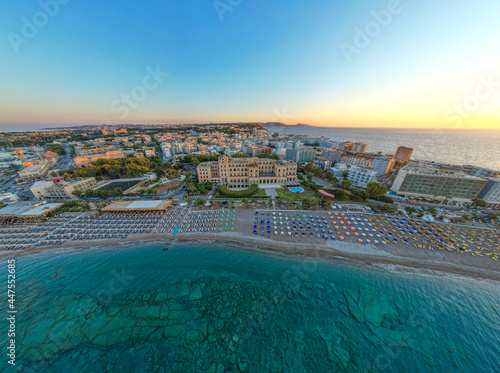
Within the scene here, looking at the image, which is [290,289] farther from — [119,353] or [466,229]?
[466,229]

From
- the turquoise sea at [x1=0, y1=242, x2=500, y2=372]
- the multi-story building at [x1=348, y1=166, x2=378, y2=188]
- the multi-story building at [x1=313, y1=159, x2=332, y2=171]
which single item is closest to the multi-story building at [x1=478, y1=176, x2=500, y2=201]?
the multi-story building at [x1=348, y1=166, x2=378, y2=188]

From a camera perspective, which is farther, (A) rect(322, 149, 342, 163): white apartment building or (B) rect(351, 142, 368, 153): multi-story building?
(B) rect(351, 142, 368, 153): multi-story building

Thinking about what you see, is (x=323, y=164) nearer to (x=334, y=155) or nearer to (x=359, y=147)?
(x=334, y=155)

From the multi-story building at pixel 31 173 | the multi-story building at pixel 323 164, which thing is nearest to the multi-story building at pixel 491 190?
the multi-story building at pixel 323 164

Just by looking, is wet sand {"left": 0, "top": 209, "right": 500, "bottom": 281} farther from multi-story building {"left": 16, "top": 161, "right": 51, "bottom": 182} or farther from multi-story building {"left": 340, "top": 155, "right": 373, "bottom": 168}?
multi-story building {"left": 16, "top": 161, "right": 51, "bottom": 182}

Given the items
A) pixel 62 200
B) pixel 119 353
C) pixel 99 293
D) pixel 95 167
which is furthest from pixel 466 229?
pixel 95 167

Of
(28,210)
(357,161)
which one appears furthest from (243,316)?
(357,161)
